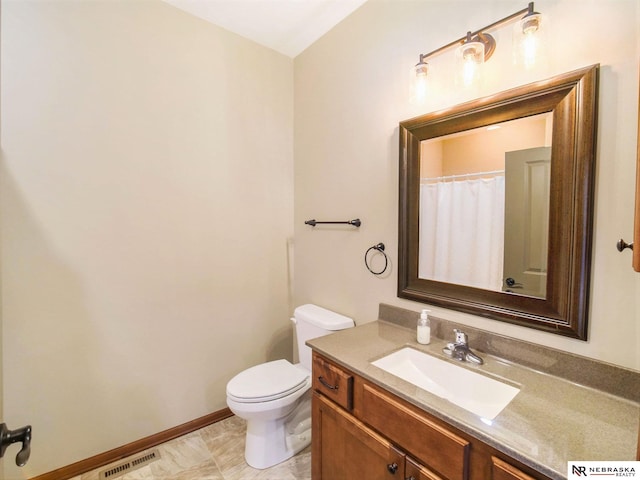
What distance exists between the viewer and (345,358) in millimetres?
1245

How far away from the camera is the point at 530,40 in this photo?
1110 millimetres

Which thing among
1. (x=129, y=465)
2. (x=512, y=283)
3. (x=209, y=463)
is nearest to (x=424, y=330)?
(x=512, y=283)

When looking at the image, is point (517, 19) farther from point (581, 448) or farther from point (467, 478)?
point (467, 478)

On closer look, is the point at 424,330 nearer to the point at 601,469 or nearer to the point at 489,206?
the point at 489,206

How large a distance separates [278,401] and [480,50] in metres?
1.92

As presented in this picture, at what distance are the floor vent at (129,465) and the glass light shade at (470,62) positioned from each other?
2.58 m

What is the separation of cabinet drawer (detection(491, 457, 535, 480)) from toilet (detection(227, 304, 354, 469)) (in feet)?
3.52

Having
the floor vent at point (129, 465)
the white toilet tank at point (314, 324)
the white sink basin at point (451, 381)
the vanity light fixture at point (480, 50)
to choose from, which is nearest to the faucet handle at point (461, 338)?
the white sink basin at point (451, 381)

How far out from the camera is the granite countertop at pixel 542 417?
73 cm

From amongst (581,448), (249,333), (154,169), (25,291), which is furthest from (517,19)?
(25,291)

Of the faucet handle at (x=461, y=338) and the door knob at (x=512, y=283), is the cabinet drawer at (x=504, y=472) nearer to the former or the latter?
the faucet handle at (x=461, y=338)

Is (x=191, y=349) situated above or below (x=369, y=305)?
below

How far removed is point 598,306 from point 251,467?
1856 mm

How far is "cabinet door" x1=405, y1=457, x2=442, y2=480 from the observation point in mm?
930
